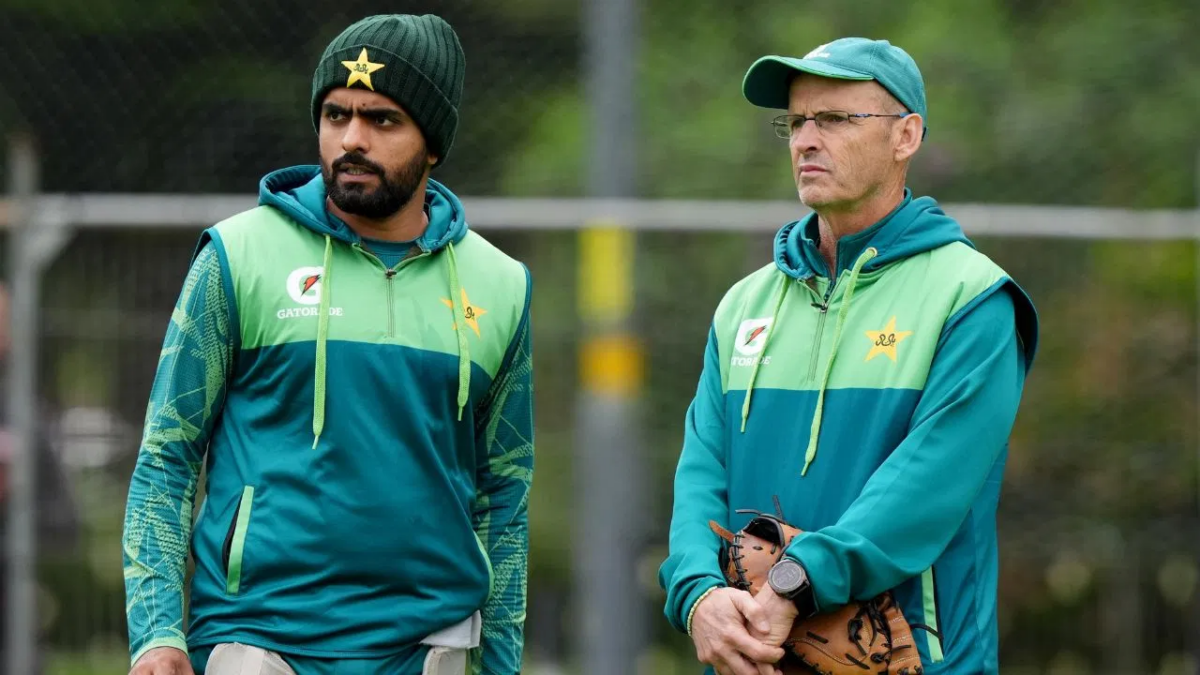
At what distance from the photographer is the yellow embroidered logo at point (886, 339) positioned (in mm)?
3891

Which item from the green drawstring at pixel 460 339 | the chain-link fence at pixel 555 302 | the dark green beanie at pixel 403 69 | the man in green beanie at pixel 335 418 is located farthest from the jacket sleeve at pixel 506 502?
the chain-link fence at pixel 555 302

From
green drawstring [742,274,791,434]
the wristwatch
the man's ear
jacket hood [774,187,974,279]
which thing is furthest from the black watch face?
the man's ear

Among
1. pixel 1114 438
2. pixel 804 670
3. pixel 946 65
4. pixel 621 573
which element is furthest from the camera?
pixel 946 65

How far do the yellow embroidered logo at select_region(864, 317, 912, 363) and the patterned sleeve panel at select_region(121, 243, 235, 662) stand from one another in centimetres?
140

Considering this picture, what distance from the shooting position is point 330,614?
3906 millimetres

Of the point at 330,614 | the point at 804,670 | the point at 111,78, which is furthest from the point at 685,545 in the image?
the point at 111,78

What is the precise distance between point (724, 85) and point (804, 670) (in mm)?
4661

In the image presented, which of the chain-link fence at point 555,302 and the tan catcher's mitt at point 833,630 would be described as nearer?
the tan catcher's mitt at point 833,630

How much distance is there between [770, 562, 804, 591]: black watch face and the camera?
12.1 feet

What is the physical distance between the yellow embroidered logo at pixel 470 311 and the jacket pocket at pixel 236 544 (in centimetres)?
63

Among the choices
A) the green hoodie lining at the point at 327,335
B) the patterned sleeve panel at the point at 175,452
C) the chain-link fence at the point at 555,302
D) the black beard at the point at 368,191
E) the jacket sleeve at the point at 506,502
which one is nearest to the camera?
the patterned sleeve panel at the point at 175,452

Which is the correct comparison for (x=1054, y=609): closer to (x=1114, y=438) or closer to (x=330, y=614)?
(x=1114, y=438)

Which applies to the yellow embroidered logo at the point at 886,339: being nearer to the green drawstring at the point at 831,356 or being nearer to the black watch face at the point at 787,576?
the green drawstring at the point at 831,356

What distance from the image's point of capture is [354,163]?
4039 mm
